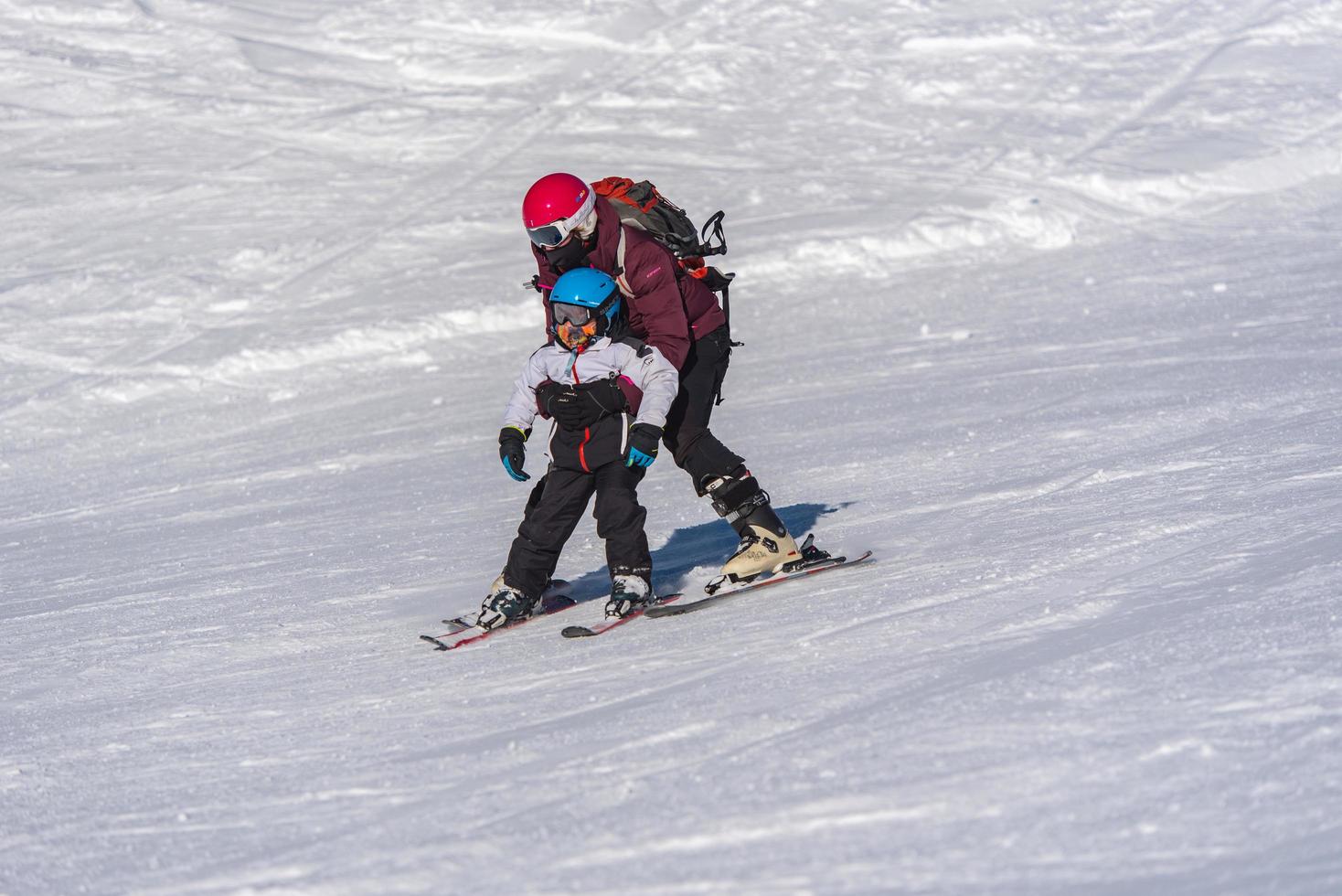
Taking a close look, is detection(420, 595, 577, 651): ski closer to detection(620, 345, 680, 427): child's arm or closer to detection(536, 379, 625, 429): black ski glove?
detection(536, 379, 625, 429): black ski glove

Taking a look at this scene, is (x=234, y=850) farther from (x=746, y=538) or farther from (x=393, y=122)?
(x=393, y=122)

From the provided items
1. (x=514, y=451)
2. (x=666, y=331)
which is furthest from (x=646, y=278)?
(x=514, y=451)

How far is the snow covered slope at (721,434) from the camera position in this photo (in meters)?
3.56

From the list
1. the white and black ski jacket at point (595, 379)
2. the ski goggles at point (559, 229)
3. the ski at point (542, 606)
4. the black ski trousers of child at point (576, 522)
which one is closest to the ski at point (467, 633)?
the ski at point (542, 606)

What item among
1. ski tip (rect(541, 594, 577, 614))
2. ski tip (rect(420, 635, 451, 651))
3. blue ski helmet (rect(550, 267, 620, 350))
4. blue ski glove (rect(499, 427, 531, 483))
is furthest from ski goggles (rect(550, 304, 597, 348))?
ski tip (rect(420, 635, 451, 651))

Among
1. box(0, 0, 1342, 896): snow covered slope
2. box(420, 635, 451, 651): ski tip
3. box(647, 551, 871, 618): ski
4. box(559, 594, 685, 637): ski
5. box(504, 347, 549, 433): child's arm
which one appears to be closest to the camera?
box(0, 0, 1342, 896): snow covered slope

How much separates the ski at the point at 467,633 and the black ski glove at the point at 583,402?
844 mm

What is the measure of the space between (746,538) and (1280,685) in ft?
8.77

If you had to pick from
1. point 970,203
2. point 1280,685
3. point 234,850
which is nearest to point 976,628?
point 1280,685

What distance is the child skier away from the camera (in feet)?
18.4

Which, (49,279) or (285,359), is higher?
(49,279)

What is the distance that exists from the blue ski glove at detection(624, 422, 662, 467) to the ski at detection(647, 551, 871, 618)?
598 millimetres

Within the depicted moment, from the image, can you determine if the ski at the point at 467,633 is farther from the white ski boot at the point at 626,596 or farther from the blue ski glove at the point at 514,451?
the blue ski glove at the point at 514,451

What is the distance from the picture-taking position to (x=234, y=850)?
3703 millimetres
